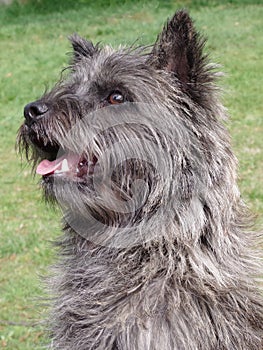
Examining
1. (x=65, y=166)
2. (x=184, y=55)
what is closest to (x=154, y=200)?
(x=65, y=166)

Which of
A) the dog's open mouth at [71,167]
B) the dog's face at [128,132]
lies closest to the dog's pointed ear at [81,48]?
the dog's face at [128,132]

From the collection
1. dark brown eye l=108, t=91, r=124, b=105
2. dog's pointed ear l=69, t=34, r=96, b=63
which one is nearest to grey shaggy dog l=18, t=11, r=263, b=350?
dark brown eye l=108, t=91, r=124, b=105

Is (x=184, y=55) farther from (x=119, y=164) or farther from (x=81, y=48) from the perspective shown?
(x=81, y=48)

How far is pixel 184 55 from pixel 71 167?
2.49ft

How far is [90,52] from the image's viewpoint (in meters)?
4.11

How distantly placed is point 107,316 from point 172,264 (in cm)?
39

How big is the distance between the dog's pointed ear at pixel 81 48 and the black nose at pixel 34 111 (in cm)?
58

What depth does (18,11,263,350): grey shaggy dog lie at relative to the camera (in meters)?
3.57

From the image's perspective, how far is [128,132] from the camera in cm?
361

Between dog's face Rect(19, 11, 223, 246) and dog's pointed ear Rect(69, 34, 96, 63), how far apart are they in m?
0.42

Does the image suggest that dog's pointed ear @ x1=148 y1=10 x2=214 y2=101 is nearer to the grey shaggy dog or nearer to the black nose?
the grey shaggy dog

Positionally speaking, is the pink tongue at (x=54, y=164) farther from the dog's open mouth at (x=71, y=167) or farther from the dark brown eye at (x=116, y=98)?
the dark brown eye at (x=116, y=98)

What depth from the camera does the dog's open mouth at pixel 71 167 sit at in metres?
3.64

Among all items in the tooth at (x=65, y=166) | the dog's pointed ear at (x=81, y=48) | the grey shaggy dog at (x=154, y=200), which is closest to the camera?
the grey shaggy dog at (x=154, y=200)
